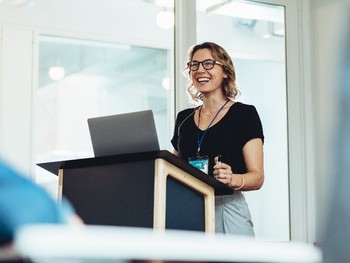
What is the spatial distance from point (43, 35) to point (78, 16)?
0.30 meters

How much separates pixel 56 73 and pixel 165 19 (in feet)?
3.18

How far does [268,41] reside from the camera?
15.8 ft

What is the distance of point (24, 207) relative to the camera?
54 centimetres

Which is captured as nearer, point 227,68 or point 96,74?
point 227,68

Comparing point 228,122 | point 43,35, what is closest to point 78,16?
point 43,35

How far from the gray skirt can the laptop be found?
1.68 ft

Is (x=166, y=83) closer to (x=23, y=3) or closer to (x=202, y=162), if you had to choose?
(x=23, y=3)

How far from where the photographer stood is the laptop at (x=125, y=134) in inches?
77.6

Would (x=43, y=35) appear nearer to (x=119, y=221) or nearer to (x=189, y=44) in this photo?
(x=189, y=44)

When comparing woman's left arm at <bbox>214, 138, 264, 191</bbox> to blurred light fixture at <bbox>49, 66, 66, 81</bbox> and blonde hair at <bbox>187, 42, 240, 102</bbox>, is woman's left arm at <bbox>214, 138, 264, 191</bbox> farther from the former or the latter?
blurred light fixture at <bbox>49, 66, 66, 81</bbox>

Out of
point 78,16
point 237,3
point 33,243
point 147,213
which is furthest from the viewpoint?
point 78,16

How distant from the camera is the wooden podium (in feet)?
5.79

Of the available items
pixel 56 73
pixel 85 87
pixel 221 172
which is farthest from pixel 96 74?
pixel 221 172

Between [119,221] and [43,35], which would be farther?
[43,35]
